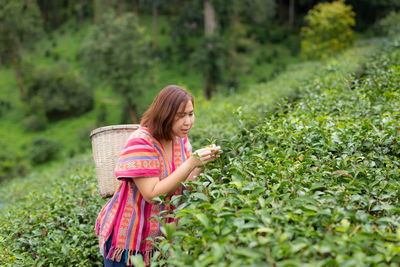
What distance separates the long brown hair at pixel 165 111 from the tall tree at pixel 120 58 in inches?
755

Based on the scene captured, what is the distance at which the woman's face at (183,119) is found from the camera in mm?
2178

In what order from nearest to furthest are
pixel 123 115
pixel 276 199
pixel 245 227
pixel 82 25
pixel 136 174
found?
1. pixel 245 227
2. pixel 276 199
3. pixel 136 174
4. pixel 123 115
5. pixel 82 25

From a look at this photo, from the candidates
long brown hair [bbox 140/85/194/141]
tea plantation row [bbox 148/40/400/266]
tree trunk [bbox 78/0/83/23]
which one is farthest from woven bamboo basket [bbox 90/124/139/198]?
tree trunk [bbox 78/0/83/23]

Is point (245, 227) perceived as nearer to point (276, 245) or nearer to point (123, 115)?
point (276, 245)

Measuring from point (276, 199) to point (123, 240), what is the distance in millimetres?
1035

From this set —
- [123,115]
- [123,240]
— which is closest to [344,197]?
[123,240]

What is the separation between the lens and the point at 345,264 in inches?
48.1

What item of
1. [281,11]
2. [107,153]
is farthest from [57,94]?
[281,11]

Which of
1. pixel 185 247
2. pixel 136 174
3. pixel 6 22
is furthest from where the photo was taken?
pixel 6 22

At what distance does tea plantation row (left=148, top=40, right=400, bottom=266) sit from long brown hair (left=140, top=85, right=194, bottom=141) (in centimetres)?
40

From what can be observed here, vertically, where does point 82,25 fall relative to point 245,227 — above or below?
above

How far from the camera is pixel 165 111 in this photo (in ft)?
7.07

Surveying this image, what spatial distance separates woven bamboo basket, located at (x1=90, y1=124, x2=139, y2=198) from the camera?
261cm

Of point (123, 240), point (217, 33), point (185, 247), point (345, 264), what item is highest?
point (217, 33)
